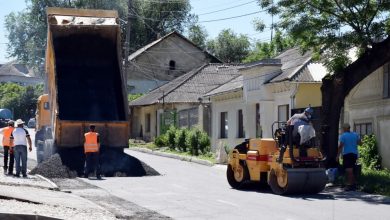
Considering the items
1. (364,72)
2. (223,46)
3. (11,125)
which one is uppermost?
(223,46)

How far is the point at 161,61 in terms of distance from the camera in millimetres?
61719

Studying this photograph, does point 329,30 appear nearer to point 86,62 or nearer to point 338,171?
point 338,171

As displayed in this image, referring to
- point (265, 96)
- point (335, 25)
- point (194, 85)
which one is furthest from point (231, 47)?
point (335, 25)

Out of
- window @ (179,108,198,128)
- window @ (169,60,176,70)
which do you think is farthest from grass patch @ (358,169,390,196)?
window @ (169,60,176,70)

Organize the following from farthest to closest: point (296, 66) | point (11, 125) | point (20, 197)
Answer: point (296, 66) < point (11, 125) < point (20, 197)

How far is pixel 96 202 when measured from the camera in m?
15.0

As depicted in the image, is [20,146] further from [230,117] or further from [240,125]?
[230,117]

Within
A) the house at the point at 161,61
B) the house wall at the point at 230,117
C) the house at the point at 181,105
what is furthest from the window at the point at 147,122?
the house wall at the point at 230,117

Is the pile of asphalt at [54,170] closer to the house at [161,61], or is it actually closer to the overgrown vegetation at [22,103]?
the house at [161,61]

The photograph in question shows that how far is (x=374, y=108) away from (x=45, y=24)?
53605 mm

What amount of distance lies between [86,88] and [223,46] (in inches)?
2164

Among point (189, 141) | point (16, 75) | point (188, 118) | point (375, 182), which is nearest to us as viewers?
point (375, 182)

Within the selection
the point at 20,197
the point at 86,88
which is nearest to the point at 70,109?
the point at 86,88

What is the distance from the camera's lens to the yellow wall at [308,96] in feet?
87.9
